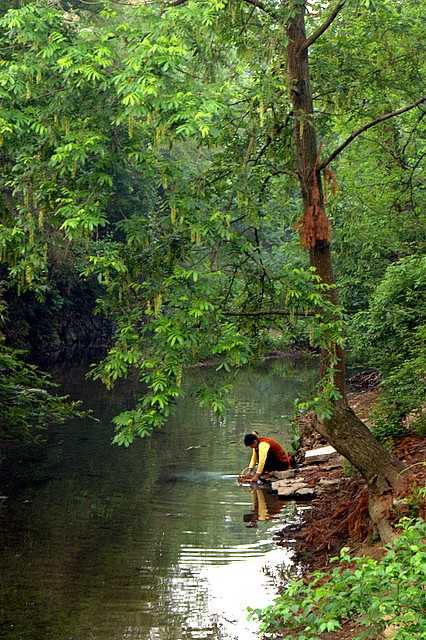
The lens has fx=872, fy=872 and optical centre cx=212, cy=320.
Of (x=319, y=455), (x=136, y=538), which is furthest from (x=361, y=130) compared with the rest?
(x=319, y=455)

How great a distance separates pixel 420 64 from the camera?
538 inches

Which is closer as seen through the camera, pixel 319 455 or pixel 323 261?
pixel 323 261

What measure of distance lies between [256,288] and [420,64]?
510cm

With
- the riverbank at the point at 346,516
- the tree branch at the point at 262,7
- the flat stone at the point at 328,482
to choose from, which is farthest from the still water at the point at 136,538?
the tree branch at the point at 262,7

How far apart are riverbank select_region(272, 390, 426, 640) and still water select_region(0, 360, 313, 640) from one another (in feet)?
1.37

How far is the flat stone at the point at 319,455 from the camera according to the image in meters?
18.3

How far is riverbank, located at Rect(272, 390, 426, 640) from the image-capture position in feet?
34.7

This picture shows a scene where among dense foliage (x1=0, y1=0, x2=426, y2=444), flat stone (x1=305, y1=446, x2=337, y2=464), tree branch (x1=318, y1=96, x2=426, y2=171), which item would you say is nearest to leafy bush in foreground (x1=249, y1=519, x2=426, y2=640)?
dense foliage (x1=0, y1=0, x2=426, y2=444)

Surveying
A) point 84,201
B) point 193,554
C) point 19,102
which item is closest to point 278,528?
point 193,554

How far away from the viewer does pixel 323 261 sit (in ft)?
38.0

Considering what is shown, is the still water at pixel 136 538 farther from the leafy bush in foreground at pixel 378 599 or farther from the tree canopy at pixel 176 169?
the leafy bush in foreground at pixel 378 599

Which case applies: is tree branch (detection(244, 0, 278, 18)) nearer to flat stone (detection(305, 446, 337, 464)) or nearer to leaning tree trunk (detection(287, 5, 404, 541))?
leaning tree trunk (detection(287, 5, 404, 541))

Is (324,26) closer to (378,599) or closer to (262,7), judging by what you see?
(262,7)

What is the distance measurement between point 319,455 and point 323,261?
311 inches
